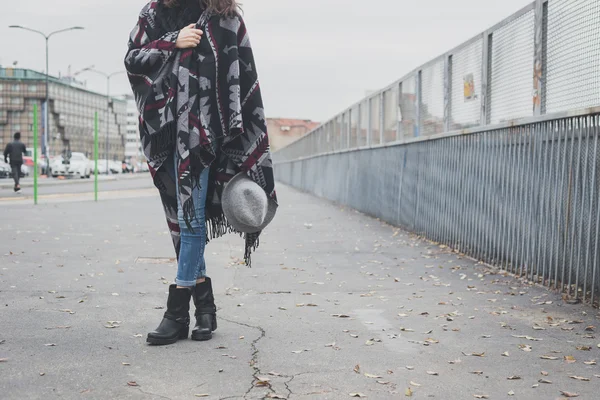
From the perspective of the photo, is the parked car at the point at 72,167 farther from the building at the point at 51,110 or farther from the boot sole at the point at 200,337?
the building at the point at 51,110

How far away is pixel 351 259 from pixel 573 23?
303 cm

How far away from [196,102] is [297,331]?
136cm

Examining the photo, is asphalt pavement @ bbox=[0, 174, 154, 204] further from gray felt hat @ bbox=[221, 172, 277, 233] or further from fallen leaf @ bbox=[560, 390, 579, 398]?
fallen leaf @ bbox=[560, 390, 579, 398]

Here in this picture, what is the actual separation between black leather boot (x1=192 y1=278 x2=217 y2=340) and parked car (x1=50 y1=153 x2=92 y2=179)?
46977 mm

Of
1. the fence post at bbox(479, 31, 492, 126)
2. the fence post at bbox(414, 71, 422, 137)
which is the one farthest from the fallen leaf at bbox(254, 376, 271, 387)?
the fence post at bbox(414, 71, 422, 137)

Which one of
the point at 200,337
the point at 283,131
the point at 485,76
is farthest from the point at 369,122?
the point at 283,131

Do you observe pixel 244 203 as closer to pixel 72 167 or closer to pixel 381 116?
pixel 381 116

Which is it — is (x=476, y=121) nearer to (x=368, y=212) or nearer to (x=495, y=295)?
(x=495, y=295)

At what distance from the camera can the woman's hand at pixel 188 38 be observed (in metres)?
4.01

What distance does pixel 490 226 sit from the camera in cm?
752

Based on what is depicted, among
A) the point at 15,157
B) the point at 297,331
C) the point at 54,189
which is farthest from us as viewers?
the point at 54,189

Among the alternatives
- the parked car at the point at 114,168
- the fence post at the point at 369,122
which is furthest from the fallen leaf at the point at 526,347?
the parked car at the point at 114,168

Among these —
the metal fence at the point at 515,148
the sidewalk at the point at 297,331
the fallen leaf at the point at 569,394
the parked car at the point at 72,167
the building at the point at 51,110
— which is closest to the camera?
the fallen leaf at the point at 569,394

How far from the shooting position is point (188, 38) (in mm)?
4012
